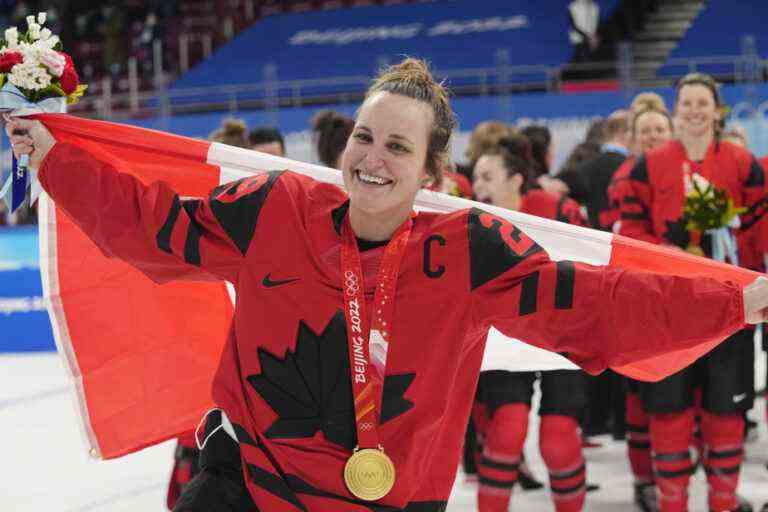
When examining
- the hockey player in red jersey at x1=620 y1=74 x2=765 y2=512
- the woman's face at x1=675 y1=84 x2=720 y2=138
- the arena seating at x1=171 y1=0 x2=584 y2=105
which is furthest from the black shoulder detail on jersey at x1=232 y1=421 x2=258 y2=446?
the arena seating at x1=171 y1=0 x2=584 y2=105

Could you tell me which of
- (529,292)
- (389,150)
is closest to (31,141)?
(389,150)

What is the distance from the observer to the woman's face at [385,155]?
8.57 ft

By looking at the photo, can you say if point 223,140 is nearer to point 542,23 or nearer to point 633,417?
point 633,417

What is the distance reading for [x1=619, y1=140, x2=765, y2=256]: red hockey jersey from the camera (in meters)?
4.99

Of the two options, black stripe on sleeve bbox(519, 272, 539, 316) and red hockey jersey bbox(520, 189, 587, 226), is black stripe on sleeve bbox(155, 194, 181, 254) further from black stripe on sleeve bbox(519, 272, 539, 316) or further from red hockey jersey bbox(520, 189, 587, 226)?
red hockey jersey bbox(520, 189, 587, 226)

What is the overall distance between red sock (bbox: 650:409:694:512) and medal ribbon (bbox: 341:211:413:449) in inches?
100

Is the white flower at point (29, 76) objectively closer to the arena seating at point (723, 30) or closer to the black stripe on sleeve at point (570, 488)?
the black stripe on sleeve at point (570, 488)

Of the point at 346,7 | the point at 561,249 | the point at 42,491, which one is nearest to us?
the point at 561,249

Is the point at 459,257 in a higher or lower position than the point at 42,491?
higher

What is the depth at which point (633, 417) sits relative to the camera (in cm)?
536

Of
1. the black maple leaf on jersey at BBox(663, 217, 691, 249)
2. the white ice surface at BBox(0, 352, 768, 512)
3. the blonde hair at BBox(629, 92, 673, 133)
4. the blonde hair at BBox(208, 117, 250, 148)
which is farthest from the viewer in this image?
the blonde hair at BBox(629, 92, 673, 133)

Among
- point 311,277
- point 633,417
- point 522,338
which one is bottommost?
point 633,417

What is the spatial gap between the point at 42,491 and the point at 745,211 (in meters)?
3.44

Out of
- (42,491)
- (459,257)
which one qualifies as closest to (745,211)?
(459,257)
